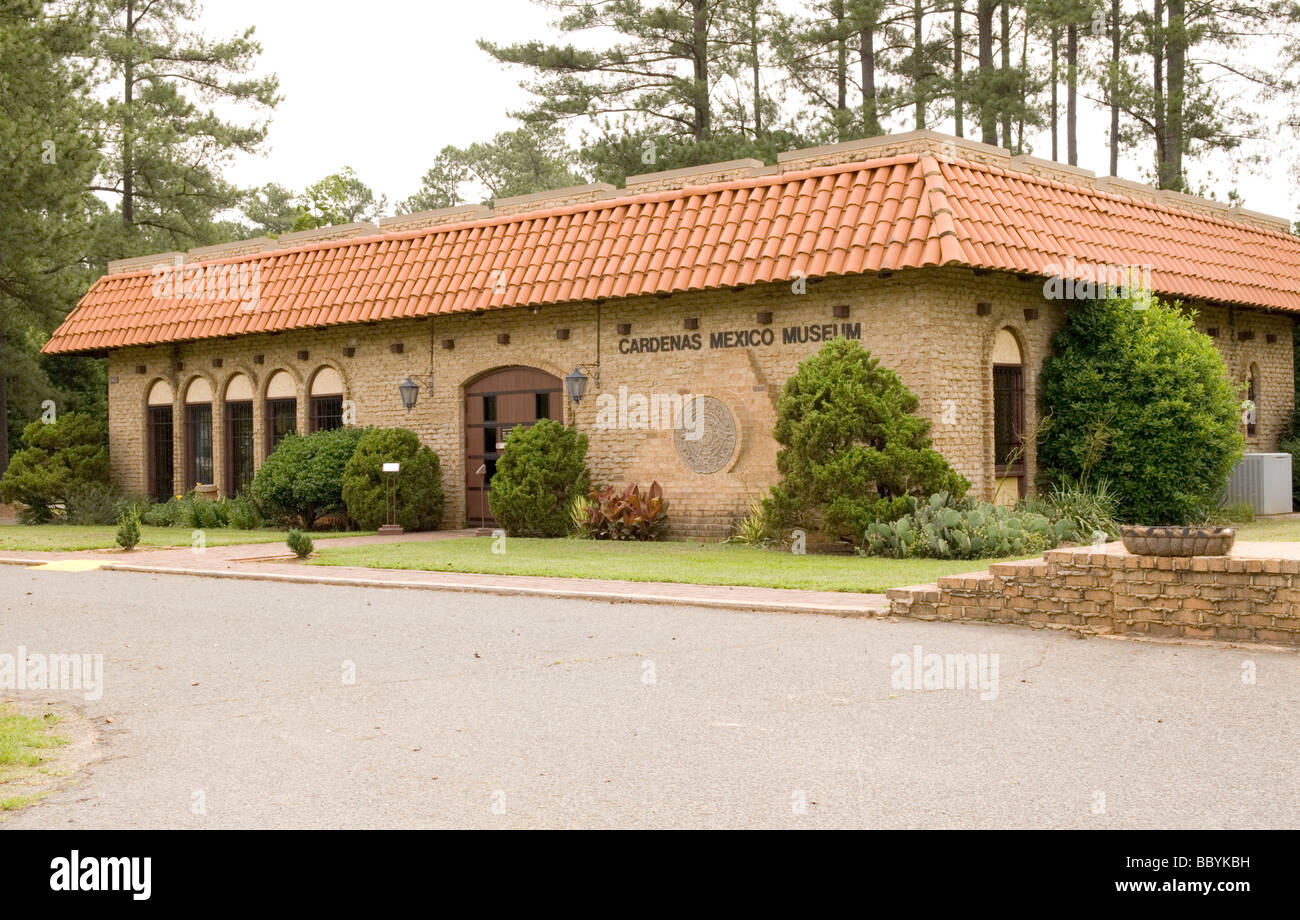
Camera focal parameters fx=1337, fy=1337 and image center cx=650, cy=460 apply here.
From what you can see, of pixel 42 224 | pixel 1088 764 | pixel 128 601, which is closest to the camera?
pixel 1088 764

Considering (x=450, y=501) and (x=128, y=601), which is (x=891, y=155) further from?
(x=128, y=601)

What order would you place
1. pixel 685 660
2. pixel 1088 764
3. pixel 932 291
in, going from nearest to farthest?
pixel 1088 764
pixel 685 660
pixel 932 291

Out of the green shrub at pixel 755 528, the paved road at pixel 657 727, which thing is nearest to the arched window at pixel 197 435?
the green shrub at pixel 755 528

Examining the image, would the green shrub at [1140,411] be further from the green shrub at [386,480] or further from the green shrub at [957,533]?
the green shrub at [386,480]

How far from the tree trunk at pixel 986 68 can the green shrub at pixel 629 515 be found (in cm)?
1725

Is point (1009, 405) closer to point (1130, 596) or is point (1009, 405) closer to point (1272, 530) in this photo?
point (1272, 530)

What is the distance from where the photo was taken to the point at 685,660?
402 inches

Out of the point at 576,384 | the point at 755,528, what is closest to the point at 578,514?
the point at 576,384

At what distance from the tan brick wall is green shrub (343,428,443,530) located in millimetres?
902

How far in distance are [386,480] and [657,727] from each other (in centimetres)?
1729

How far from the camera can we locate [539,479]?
2230 centimetres

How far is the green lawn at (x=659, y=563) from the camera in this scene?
1510 cm
